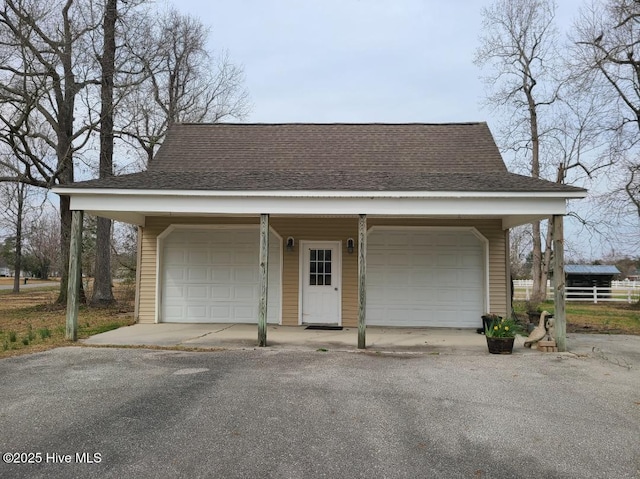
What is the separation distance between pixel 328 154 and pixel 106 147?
9.99 meters

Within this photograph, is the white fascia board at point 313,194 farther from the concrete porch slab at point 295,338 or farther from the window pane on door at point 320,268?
the window pane on door at point 320,268

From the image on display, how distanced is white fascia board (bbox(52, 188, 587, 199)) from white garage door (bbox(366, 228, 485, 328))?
2.90 meters

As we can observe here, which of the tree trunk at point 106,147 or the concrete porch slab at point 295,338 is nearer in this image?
the concrete porch slab at point 295,338

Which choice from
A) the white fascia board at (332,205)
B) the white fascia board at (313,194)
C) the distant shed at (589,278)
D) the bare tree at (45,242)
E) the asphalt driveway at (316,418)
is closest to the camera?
the asphalt driveway at (316,418)

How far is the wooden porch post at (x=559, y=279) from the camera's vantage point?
7.86 metres

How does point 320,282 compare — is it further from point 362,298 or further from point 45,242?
point 45,242

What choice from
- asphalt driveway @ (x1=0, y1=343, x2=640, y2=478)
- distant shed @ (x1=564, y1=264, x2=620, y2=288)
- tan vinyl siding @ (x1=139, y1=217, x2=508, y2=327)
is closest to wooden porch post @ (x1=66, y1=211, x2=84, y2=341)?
asphalt driveway @ (x1=0, y1=343, x2=640, y2=478)

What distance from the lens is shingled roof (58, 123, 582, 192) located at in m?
9.52

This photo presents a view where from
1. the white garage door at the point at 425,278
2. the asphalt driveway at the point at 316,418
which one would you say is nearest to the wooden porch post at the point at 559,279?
the asphalt driveway at the point at 316,418

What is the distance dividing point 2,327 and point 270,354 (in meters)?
8.15

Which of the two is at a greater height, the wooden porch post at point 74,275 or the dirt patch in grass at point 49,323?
the wooden porch post at point 74,275

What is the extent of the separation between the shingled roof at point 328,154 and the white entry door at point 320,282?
191 cm

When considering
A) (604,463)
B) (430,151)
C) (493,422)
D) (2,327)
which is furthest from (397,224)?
(2,327)

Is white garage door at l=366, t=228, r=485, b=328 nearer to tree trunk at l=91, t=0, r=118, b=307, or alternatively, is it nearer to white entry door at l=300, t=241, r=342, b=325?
white entry door at l=300, t=241, r=342, b=325
